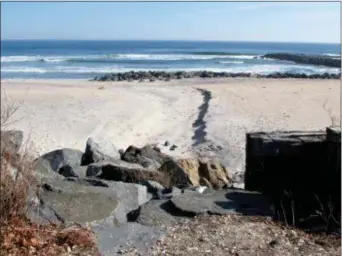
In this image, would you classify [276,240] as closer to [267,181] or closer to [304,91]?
[267,181]

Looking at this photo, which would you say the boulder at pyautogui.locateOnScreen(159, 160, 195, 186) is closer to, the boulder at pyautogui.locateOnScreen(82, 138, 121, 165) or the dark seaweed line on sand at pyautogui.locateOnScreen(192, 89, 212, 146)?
the boulder at pyautogui.locateOnScreen(82, 138, 121, 165)

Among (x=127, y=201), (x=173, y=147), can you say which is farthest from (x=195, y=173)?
(x=173, y=147)

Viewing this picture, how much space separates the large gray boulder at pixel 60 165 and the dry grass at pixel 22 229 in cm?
147

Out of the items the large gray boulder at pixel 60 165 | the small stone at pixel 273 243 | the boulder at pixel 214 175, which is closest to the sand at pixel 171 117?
the boulder at pixel 214 175

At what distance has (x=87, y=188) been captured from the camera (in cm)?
Answer: 593

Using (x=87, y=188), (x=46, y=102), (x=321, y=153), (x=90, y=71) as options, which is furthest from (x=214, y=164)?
(x=90, y=71)

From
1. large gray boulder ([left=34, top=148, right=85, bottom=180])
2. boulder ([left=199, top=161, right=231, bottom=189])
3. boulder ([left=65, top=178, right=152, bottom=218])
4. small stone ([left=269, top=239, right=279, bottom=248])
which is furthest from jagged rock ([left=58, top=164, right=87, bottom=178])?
small stone ([left=269, top=239, right=279, bottom=248])

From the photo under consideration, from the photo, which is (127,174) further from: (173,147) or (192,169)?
(173,147)

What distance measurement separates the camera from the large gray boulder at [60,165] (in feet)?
21.7

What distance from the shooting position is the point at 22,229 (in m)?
4.46

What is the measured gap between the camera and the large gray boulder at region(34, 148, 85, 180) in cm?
663

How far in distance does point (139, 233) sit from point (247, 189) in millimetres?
2525

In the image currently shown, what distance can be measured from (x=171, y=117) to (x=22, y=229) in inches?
555

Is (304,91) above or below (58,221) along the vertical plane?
below
